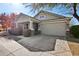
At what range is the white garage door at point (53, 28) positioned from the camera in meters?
1.91

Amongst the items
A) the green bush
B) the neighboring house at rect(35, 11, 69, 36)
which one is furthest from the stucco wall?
the green bush

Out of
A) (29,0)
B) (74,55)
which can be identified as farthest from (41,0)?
(74,55)

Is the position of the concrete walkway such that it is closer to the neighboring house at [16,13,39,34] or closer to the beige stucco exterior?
the beige stucco exterior

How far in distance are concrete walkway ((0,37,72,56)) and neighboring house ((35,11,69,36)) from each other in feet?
0.46

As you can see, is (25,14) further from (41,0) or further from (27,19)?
(41,0)

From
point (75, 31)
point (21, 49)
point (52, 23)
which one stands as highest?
point (52, 23)

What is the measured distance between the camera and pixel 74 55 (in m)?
1.94

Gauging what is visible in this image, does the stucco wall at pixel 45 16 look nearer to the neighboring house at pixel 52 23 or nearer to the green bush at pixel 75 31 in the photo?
the neighboring house at pixel 52 23

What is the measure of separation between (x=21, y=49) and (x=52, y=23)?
0.56 metres

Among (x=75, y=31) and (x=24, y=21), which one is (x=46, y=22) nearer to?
(x=24, y=21)

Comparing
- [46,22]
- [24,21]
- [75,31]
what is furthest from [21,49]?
[75,31]

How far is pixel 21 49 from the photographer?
1944 mm

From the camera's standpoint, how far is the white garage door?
1.91m

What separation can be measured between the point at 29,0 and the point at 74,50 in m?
0.93
